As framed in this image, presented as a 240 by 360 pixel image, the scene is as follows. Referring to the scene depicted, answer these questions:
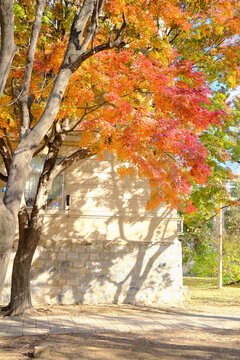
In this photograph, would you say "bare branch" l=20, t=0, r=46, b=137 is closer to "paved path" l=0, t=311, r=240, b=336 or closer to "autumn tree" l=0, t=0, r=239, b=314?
"autumn tree" l=0, t=0, r=239, b=314

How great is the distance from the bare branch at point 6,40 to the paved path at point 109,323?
16.4 ft

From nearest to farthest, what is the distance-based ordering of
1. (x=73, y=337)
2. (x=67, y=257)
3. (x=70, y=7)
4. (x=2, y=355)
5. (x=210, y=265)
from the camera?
(x=2, y=355), (x=73, y=337), (x=70, y=7), (x=67, y=257), (x=210, y=265)

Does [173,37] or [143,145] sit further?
[173,37]

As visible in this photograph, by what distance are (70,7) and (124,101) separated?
123 inches

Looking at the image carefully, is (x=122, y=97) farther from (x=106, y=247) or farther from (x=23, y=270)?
(x=23, y=270)

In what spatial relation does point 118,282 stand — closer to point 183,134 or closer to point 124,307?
point 124,307

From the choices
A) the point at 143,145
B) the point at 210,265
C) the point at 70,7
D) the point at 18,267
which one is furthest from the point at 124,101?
the point at 210,265

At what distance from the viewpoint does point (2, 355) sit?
646 centimetres

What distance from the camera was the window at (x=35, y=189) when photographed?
12.2 metres

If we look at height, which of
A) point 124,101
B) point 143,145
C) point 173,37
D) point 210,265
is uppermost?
point 173,37

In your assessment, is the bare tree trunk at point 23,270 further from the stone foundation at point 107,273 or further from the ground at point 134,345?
the ground at point 134,345

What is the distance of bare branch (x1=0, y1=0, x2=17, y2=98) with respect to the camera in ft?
16.6

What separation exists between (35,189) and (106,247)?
2609 mm

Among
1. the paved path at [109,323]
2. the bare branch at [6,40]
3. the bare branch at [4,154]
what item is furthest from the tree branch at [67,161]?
the bare branch at [6,40]
